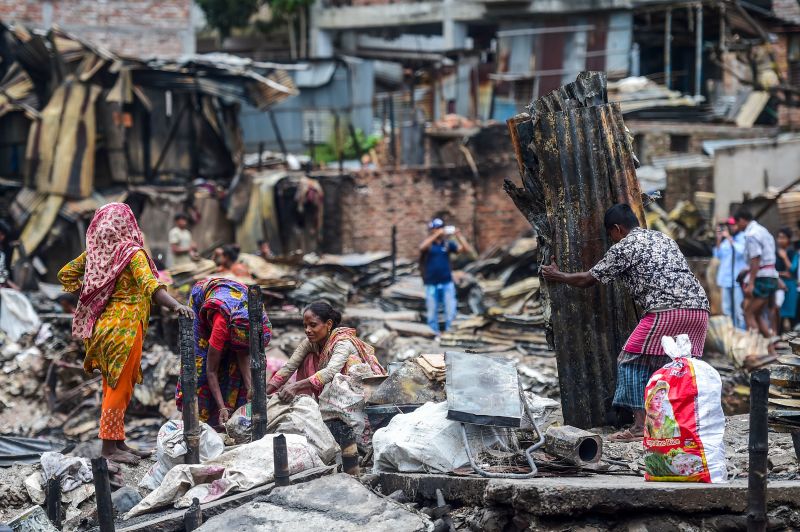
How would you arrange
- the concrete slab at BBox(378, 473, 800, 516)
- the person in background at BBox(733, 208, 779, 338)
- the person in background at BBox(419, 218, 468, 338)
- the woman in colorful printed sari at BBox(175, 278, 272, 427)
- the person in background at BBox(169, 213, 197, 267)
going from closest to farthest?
the concrete slab at BBox(378, 473, 800, 516) < the woman in colorful printed sari at BBox(175, 278, 272, 427) < the person in background at BBox(733, 208, 779, 338) < the person in background at BBox(419, 218, 468, 338) < the person in background at BBox(169, 213, 197, 267)

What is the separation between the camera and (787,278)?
13.7 m

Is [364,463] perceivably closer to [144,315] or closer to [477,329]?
[144,315]

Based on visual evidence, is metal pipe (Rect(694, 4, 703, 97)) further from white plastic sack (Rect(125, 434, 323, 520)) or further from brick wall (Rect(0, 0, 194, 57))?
white plastic sack (Rect(125, 434, 323, 520))

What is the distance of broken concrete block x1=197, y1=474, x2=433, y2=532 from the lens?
5.36 m

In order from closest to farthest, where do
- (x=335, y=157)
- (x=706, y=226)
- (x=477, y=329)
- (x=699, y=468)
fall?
1. (x=699, y=468)
2. (x=477, y=329)
3. (x=706, y=226)
4. (x=335, y=157)

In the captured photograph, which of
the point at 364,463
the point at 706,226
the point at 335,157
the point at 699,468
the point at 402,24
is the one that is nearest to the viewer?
the point at 699,468

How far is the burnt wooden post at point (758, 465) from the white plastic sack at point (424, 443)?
170cm

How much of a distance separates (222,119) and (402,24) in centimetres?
1210

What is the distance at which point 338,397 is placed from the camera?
23.1ft

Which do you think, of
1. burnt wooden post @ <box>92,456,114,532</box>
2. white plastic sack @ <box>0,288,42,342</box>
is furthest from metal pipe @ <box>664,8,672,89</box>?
burnt wooden post @ <box>92,456,114,532</box>

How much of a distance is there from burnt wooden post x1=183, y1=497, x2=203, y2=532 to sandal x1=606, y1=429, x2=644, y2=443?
2.56 m

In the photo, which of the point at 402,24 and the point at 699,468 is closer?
the point at 699,468

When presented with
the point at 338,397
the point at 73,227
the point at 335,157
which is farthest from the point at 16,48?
the point at 338,397

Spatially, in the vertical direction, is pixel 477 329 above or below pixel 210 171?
below
